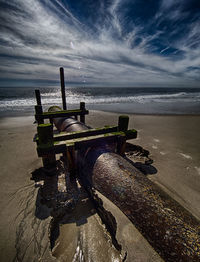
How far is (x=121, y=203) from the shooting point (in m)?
1.85

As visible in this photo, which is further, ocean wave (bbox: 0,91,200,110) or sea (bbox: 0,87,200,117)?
ocean wave (bbox: 0,91,200,110)

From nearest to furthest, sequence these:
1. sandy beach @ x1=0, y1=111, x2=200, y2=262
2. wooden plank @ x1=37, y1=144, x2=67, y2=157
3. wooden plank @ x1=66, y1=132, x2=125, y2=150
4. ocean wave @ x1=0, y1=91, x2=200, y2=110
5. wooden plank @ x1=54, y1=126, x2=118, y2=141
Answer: sandy beach @ x1=0, y1=111, x2=200, y2=262 < wooden plank @ x1=37, y1=144, x2=67, y2=157 < wooden plank @ x1=66, y1=132, x2=125, y2=150 < wooden plank @ x1=54, y1=126, x2=118, y2=141 < ocean wave @ x1=0, y1=91, x2=200, y2=110

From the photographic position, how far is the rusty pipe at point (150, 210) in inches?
52.6

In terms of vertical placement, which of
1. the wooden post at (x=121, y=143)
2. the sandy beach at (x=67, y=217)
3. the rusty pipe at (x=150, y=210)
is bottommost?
the sandy beach at (x=67, y=217)

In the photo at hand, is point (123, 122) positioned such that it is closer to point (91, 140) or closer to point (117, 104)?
point (91, 140)

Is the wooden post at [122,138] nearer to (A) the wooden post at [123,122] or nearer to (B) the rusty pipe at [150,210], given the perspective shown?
(A) the wooden post at [123,122]

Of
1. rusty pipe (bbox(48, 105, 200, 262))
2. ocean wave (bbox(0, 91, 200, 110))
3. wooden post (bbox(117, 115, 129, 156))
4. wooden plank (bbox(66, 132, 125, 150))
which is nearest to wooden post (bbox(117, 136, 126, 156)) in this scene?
wooden post (bbox(117, 115, 129, 156))

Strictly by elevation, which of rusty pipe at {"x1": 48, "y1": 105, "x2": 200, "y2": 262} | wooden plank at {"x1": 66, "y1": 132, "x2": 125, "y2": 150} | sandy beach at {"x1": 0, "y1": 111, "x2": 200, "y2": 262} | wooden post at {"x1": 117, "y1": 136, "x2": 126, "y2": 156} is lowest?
sandy beach at {"x1": 0, "y1": 111, "x2": 200, "y2": 262}

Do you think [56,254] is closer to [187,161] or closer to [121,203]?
[121,203]

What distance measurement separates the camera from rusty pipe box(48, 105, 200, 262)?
1335mm

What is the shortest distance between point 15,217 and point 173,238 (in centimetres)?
271

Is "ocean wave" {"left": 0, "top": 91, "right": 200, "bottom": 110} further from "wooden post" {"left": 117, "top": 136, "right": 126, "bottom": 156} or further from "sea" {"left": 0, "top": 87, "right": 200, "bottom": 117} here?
"wooden post" {"left": 117, "top": 136, "right": 126, "bottom": 156}

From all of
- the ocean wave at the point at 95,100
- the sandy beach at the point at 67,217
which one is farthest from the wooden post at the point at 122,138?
the ocean wave at the point at 95,100

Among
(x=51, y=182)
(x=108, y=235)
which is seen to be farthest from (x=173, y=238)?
(x=51, y=182)
